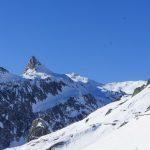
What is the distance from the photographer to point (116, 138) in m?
66.7

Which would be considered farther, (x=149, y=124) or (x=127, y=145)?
(x=149, y=124)

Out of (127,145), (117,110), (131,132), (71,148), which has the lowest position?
(127,145)

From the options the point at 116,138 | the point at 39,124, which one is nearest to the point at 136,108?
the point at 116,138

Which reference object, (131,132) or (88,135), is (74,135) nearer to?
(88,135)

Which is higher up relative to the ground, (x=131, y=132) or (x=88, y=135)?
(x=88, y=135)

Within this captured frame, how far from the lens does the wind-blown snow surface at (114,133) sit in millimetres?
60375

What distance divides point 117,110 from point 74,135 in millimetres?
20990

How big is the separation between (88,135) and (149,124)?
106 ft

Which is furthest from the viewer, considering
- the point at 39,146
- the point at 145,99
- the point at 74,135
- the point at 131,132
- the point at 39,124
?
the point at 39,124

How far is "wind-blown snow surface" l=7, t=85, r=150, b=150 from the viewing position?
60375 millimetres

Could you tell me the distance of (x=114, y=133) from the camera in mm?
75875

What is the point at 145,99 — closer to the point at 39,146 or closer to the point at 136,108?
the point at 136,108

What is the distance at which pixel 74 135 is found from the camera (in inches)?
3922

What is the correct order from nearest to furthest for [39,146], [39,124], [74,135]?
[74,135] < [39,146] < [39,124]
